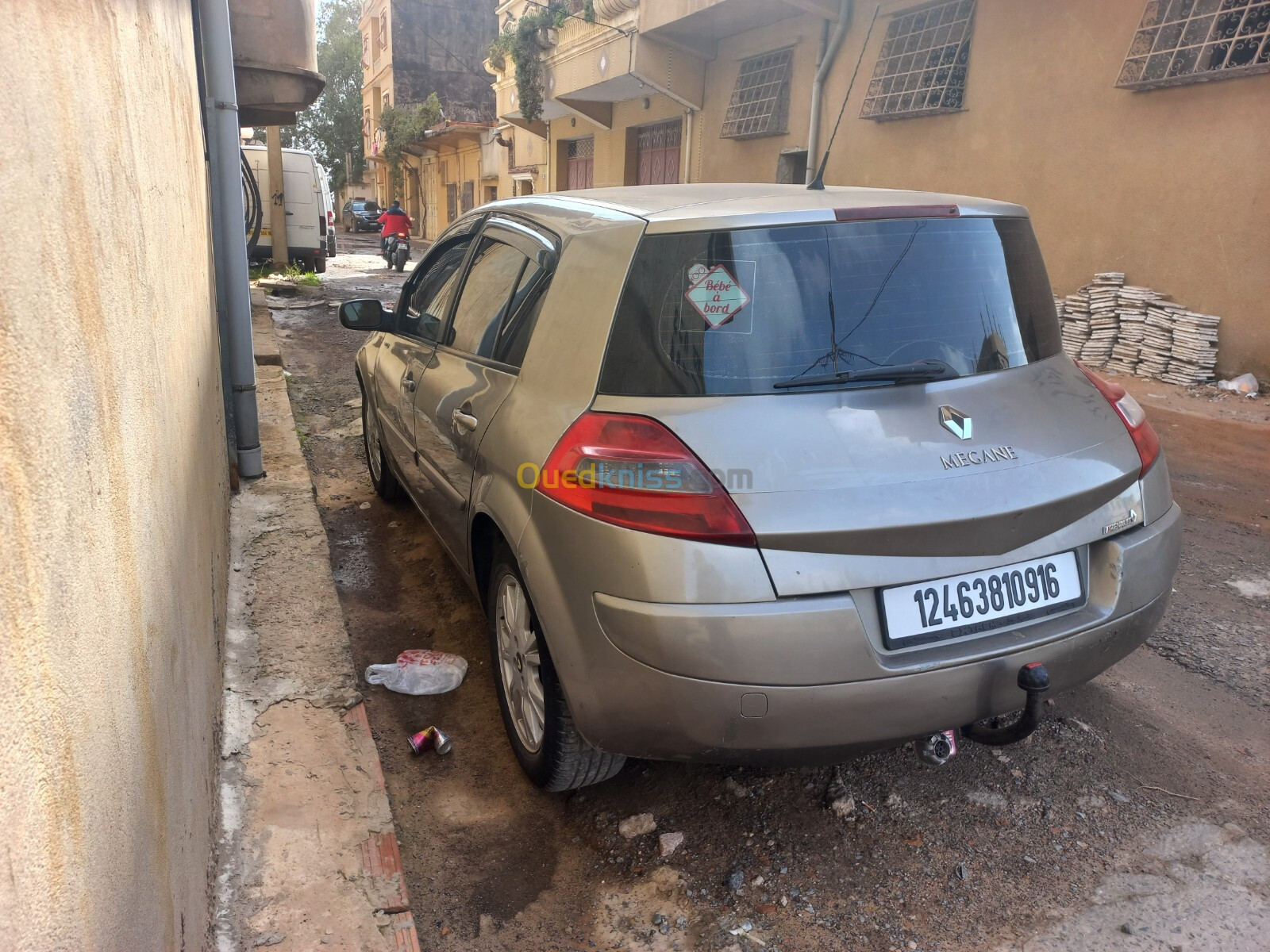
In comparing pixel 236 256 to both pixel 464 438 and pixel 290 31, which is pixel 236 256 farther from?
pixel 464 438

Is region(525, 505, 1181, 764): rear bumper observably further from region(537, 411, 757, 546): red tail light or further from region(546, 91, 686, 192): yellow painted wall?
region(546, 91, 686, 192): yellow painted wall

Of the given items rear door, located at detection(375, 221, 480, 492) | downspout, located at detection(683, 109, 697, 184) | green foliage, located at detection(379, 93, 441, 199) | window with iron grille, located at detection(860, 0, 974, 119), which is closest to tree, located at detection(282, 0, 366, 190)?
green foliage, located at detection(379, 93, 441, 199)

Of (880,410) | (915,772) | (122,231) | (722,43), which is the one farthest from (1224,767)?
(722,43)

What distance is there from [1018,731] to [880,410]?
858mm

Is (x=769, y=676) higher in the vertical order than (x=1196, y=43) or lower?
lower

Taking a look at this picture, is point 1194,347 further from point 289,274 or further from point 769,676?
point 289,274

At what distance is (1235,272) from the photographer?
25.7 ft

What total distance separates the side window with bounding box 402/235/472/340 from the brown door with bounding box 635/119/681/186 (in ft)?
44.3

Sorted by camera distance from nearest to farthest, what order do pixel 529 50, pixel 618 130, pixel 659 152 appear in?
pixel 659 152 → pixel 618 130 → pixel 529 50

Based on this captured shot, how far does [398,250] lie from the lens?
64.3 feet

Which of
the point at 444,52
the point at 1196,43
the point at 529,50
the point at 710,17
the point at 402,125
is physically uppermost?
the point at 444,52

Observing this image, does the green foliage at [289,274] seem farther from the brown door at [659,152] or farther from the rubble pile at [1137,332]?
the rubble pile at [1137,332]

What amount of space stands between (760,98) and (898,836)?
13.7 m

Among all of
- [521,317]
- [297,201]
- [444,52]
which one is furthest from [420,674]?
[444,52]
